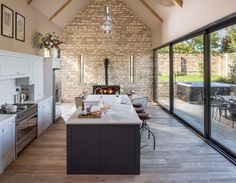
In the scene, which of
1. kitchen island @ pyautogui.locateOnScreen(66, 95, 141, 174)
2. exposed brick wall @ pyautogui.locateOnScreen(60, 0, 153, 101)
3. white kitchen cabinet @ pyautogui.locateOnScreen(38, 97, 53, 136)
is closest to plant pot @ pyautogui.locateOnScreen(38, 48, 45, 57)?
white kitchen cabinet @ pyautogui.locateOnScreen(38, 97, 53, 136)

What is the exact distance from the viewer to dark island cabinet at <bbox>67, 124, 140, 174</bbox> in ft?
12.4

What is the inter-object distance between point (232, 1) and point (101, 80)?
8282mm

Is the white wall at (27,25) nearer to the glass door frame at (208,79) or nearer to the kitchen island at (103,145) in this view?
the kitchen island at (103,145)

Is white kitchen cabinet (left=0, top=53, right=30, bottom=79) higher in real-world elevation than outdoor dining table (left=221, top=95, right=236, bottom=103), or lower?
higher

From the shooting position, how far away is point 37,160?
455 centimetres

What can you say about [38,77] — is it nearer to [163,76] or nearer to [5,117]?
[5,117]

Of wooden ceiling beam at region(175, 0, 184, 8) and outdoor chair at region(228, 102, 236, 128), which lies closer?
outdoor chair at region(228, 102, 236, 128)

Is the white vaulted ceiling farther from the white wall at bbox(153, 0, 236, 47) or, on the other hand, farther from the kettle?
the kettle

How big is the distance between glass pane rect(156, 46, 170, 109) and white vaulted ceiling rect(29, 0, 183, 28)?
122 cm

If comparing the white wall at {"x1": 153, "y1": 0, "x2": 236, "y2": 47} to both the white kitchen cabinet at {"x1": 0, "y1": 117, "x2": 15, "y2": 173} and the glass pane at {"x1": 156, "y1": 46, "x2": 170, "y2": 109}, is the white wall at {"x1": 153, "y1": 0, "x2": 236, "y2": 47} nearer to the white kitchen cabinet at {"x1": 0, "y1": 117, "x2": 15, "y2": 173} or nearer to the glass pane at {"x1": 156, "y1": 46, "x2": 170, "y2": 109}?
the glass pane at {"x1": 156, "y1": 46, "x2": 170, "y2": 109}

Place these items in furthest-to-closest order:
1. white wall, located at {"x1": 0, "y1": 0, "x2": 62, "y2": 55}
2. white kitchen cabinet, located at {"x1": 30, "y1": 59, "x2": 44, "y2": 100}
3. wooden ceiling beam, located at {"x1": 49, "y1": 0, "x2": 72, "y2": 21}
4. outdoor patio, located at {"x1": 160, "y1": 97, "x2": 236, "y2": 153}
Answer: wooden ceiling beam, located at {"x1": 49, "y1": 0, "x2": 72, "y2": 21} < white kitchen cabinet, located at {"x1": 30, "y1": 59, "x2": 44, "y2": 100} < white wall, located at {"x1": 0, "y1": 0, "x2": 62, "y2": 55} < outdoor patio, located at {"x1": 160, "y1": 97, "x2": 236, "y2": 153}

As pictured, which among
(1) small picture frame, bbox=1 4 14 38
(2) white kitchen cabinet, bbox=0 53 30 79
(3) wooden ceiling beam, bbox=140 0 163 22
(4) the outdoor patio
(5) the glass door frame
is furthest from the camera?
(3) wooden ceiling beam, bbox=140 0 163 22

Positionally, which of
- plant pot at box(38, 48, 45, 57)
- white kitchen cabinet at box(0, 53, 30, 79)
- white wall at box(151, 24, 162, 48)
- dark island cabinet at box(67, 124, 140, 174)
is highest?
white wall at box(151, 24, 162, 48)

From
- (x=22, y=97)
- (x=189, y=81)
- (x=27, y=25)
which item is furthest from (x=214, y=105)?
(x=27, y=25)
